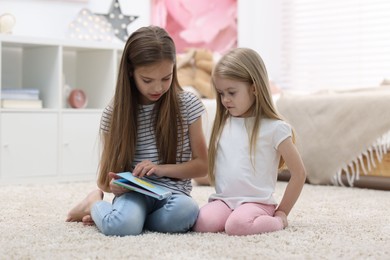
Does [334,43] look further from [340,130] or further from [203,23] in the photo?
[340,130]

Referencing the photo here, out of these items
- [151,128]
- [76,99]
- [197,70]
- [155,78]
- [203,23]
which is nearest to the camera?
[155,78]

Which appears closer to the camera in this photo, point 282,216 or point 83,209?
point 282,216

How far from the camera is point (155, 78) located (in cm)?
171

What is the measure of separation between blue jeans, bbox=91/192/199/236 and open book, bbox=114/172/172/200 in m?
0.05

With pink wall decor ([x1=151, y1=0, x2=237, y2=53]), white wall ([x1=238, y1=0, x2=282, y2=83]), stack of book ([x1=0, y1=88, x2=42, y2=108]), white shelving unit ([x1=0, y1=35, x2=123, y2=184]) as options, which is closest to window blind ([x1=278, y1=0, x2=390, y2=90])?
white wall ([x1=238, y1=0, x2=282, y2=83])

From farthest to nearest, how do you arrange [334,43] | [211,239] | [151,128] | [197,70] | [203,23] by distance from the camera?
[203,23] < [334,43] < [197,70] < [151,128] < [211,239]

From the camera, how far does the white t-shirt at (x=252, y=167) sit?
1770 mm

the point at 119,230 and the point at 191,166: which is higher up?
the point at 191,166

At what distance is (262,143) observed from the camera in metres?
1.79

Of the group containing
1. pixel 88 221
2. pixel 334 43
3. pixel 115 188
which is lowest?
pixel 88 221

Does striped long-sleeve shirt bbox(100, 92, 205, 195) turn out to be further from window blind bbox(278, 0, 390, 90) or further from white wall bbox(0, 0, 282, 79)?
window blind bbox(278, 0, 390, 90)

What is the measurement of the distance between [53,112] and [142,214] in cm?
164

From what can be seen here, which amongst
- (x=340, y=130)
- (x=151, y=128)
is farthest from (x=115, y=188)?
(x=340, y=130)

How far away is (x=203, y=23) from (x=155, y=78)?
9.06ft
